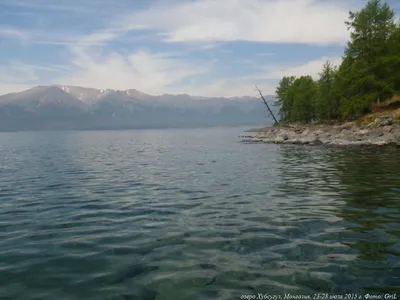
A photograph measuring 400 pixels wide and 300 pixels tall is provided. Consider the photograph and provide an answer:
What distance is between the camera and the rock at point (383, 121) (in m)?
45.3

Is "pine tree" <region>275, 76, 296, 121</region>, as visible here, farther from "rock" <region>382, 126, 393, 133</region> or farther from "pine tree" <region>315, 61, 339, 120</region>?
"rock" <region>382, 126, 393, 133</region>

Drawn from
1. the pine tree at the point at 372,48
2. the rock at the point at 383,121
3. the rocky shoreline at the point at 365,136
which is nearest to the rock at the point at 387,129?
the rocky shoreline at the point at 365,136

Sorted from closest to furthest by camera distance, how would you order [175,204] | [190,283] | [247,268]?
[190,283] → [247,268] → [175,204]

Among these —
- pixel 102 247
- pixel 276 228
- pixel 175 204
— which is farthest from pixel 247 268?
pixel 175 204

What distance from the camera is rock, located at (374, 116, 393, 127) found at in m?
45.3

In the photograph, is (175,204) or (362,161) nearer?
(175,204)

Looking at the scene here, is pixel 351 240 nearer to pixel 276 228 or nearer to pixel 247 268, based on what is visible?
pixel 276 228

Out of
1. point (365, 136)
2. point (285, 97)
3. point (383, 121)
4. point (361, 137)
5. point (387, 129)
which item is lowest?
point (361, 137)

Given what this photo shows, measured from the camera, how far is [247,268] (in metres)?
8.11

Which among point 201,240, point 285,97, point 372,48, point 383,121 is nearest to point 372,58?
point 372,48

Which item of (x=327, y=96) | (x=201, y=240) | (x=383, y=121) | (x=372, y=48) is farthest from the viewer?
(x=327, y=96)

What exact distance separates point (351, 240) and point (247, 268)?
381 centimetres

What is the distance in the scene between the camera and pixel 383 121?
152ft

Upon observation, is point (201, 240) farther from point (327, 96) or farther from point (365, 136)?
point (327, 96)
